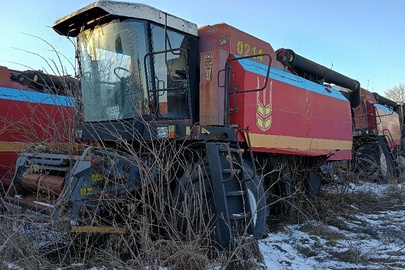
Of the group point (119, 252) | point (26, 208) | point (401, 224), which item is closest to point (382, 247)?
point (401, 224)

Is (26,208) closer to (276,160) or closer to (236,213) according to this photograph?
(236,213)

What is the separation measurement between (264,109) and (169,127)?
1.47m

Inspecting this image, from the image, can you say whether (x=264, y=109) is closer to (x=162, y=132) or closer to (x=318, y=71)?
(x=162, y=132)

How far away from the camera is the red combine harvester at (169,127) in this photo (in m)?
3.69

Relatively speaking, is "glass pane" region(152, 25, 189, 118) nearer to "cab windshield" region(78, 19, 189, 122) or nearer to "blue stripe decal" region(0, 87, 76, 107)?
"cab windshield" region(78, 19, 189, 122)

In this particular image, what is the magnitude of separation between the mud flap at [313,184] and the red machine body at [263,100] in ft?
1.53

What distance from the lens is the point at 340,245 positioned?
14.4ft

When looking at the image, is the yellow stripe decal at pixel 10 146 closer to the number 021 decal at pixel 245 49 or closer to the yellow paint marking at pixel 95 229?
the yellow paint marking at pixel 95 229

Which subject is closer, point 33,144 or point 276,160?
point 33,144

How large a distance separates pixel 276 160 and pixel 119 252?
281cm

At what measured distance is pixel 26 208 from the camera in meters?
4.12

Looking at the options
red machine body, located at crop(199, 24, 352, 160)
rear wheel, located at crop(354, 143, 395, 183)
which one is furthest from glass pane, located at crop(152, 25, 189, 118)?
rear wheel, located at crop(354, 143, 395, 183)

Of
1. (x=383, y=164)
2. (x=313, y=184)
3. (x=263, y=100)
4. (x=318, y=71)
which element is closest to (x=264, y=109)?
(x=263, y=100)

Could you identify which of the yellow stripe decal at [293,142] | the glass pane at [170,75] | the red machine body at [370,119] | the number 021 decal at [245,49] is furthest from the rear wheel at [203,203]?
the red machine body at [370,119]
